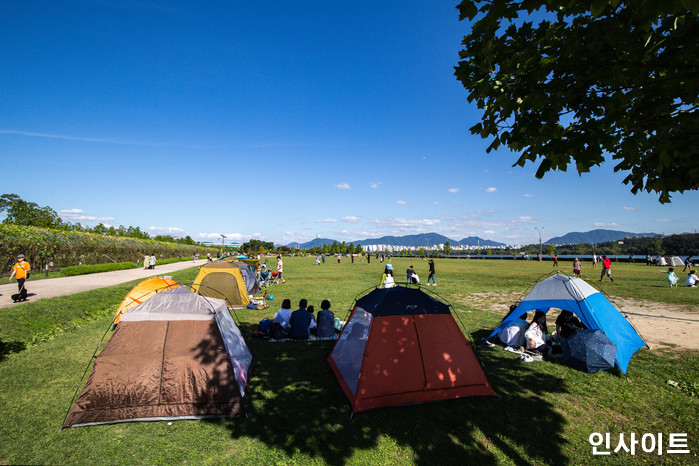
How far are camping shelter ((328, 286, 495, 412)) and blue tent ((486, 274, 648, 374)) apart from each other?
3490 millimetres

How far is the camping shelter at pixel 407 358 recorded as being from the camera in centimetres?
525

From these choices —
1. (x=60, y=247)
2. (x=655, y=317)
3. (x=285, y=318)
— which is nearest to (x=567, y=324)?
(x=655, y=317)

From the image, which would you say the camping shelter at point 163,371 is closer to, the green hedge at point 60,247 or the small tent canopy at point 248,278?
the small tent canopy at point 248,278

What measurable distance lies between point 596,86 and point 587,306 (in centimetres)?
568

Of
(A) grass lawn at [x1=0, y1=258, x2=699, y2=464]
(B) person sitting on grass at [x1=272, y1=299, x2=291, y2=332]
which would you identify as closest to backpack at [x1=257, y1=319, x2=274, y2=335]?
(B) person sitting on grass at [x1=272, y1=299, x2=291, y2=332]

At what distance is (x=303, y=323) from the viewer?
8695 millimetres

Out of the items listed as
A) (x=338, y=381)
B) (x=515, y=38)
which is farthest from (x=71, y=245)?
(x=515, y=38)

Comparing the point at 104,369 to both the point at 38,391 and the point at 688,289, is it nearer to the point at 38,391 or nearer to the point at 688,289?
the point at 38,391

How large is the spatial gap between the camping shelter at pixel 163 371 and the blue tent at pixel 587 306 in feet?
25.1

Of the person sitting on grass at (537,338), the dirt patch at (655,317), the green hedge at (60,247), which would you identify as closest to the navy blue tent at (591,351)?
the person sitting on grass at (537,338)

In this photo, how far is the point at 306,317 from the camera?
8.74 metres

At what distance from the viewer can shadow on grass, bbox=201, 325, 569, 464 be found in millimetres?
4184

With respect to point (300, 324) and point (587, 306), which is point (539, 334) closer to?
point (587, 306)

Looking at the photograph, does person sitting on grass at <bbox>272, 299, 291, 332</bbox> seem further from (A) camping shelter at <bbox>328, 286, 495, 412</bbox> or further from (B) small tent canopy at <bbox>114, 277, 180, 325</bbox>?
(A) camping shelter at <bbox>328, 286, 495, 412</bbox>
